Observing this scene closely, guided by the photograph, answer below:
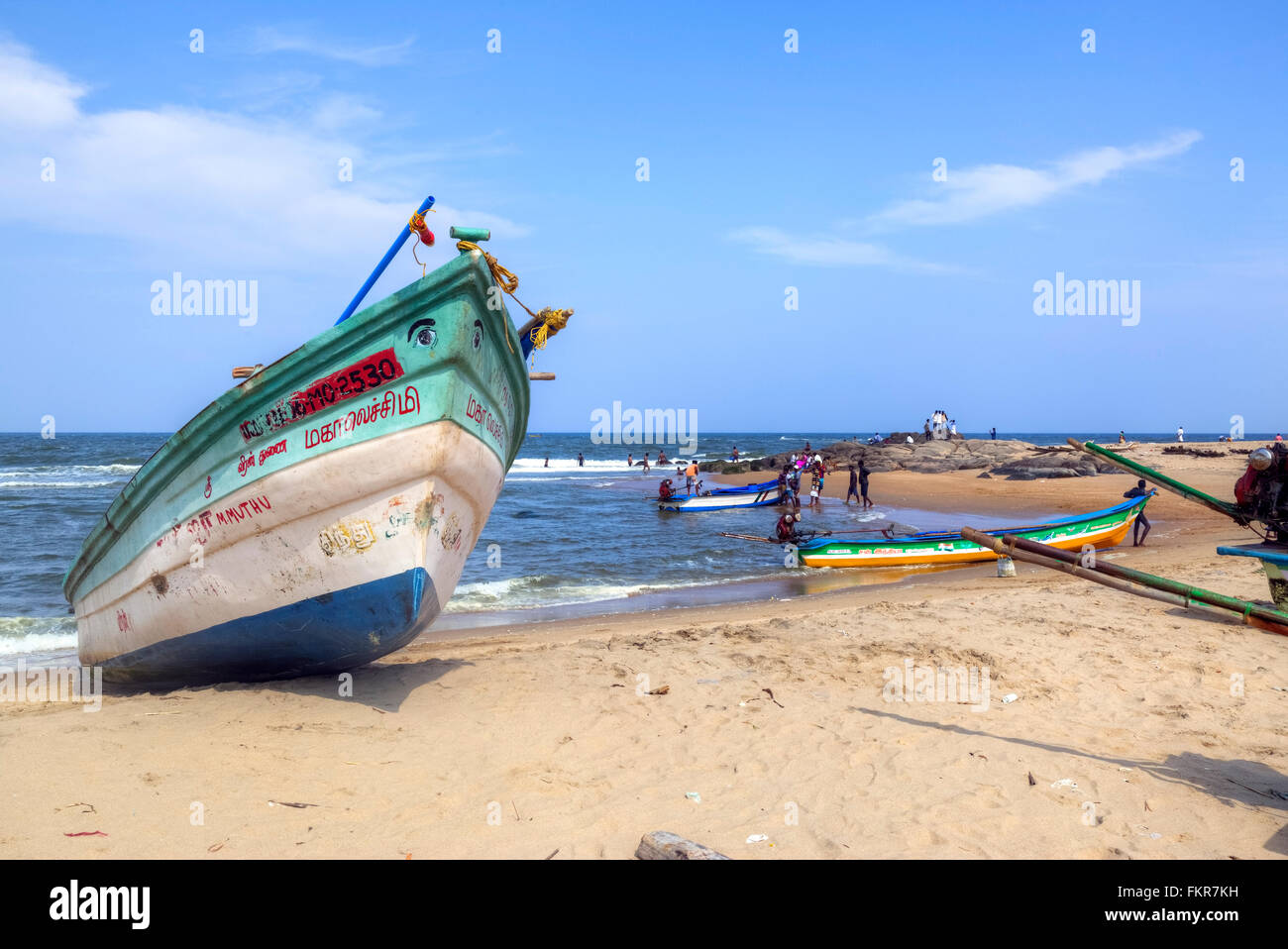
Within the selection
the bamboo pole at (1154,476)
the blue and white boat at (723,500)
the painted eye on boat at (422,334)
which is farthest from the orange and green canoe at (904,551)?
the blue and white boat at (723,500)

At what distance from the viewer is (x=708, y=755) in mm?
5000

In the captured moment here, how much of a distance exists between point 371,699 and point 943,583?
1040 centimetres

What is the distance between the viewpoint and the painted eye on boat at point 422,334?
518 centimetres

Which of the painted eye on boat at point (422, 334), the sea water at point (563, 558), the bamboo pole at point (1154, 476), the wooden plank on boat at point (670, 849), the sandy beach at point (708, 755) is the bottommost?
the sea water at point (563, 558)

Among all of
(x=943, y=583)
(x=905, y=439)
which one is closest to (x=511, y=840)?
(x=943, y=583)

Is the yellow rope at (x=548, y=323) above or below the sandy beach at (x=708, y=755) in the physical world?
above

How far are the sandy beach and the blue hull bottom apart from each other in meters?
0.23

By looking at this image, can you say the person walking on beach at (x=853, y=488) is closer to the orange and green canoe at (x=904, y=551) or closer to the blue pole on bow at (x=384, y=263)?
the orange and green canoe at (x=904, y=551)

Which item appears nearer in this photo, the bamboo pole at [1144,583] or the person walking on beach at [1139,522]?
the bamboo pole at [1144,583]

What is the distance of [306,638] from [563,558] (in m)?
11.1

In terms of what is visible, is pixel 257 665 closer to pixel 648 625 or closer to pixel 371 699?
pixel 371 699

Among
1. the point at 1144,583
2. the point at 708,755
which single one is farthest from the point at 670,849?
the point at 1144,583

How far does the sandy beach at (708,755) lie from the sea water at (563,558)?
4.29 m

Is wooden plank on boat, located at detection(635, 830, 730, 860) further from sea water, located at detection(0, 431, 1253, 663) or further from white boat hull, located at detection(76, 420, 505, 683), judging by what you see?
sea water, located at detection(0, 431, 1253, 663)
